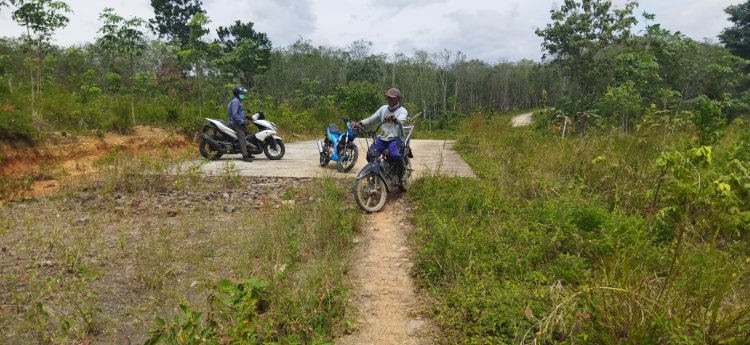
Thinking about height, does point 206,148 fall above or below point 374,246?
above

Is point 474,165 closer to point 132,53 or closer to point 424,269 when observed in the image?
point 424,269

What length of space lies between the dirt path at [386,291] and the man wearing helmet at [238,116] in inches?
178

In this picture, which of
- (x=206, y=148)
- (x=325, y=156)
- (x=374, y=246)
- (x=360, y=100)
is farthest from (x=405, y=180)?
(x=360, y=100)

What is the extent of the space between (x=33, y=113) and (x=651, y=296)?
34.5ft

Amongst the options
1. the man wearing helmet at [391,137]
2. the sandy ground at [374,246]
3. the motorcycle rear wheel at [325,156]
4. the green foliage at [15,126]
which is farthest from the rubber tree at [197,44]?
the man wearing helmet at [391,137]

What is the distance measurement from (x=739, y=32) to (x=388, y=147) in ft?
99.2

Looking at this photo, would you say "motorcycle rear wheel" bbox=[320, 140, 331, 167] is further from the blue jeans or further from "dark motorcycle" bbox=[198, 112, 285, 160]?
the blue jeans

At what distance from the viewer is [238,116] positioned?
8.48m

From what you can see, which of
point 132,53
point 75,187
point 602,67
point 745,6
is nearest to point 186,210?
point 75,187

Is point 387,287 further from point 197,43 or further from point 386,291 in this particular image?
point 197,43

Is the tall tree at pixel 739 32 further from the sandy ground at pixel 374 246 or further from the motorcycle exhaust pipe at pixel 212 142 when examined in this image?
the motorcycle exhaust pipe at pixel 212 142

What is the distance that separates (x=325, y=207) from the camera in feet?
15.0

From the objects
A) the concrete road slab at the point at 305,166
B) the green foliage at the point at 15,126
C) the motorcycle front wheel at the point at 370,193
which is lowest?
the motorcycle front wheel at the point at 370,193

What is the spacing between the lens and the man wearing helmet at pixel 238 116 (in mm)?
8461
